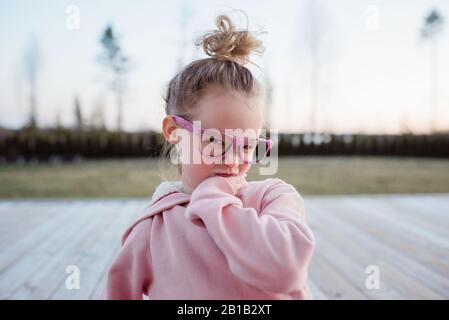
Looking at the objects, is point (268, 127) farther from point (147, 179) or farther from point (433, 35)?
point (433, 35)

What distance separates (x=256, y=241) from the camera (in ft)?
2.68

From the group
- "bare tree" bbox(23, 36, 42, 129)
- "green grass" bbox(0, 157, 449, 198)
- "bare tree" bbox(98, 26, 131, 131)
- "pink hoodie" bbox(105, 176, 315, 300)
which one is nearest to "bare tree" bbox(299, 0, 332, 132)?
"green grass" bbox(0, 157, 449, 198)

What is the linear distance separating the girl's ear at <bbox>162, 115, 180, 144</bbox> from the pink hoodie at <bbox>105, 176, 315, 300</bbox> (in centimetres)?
12

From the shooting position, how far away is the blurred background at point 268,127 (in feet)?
8.63

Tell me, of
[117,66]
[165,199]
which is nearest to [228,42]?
[165,199]

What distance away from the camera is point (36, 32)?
31.9ft

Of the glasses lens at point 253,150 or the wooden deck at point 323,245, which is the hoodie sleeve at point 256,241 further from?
the wooden deck at point 323,245

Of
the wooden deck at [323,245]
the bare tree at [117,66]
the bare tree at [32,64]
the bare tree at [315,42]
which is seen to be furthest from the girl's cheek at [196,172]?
the bare tree at [315,42]

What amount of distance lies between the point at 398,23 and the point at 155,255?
7612 mm

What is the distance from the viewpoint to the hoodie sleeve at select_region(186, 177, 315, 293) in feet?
2.66

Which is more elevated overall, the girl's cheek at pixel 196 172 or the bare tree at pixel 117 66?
the bare tree at pixel 117 66

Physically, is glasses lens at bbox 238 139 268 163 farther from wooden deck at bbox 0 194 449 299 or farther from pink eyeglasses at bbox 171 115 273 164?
wooden deck at bbox 0 194 449 299

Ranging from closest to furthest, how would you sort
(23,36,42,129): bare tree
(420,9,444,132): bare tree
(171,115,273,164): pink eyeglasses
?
(171,115,273,164): pink eyeglasses
(23,36,42,129): bare tree
(420,9,444,132): bare tree
